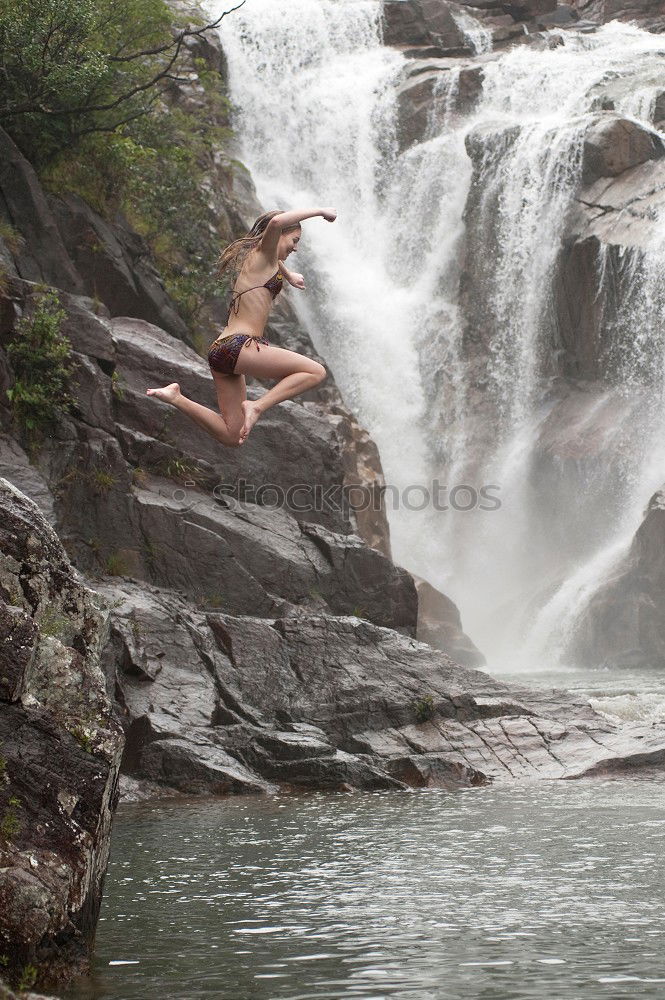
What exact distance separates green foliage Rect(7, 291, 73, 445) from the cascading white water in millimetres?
14969

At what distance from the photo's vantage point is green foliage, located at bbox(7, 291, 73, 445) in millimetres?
15422

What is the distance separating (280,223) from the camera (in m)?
8.36

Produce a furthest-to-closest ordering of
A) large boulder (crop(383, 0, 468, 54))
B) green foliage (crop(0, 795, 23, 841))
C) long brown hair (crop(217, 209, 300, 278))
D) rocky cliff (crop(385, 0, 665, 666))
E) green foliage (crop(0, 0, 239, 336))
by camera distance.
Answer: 1. large boulder (crop(383, 0, 468, 54))
2. rocky cliff (crop(385, 0, 665, 666))
3. green foliage (crop(0, 0, 239, 336))
4. long brown hair (crop(217, 209, 300, 278))
5. green foliage (crop(0, 795, 23, 841))

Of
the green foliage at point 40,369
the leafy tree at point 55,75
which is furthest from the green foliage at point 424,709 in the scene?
the leafy tree at point 55,75

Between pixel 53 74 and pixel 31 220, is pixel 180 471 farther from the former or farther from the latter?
pixel 53 74

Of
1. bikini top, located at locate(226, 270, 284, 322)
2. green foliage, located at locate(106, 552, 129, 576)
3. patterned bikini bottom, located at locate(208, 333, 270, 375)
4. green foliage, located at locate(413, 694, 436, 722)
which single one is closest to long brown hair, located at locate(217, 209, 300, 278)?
bikini top, located at locate(226, 270, 284, 322)

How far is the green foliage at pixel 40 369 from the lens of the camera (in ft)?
50.6

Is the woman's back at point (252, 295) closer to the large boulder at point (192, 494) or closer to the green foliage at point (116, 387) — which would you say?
the large boulder at point (192, 494)

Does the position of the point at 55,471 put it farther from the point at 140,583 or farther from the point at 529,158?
the point at 529,158

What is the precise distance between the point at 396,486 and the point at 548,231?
29.1 feet

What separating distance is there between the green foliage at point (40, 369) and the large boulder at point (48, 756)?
9.42 m

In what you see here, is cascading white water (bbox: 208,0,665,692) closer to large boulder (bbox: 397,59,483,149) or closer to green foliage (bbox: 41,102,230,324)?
large boulder (bbox: 397,59,483,149)

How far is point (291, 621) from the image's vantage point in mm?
14891

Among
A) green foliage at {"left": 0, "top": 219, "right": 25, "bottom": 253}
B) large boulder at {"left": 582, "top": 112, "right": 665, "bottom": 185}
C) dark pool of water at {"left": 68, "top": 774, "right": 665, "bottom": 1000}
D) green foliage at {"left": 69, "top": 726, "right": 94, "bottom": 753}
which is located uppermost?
large boulder at {"left": 582, "top": 112, "right": 665, "bottom": 185}
